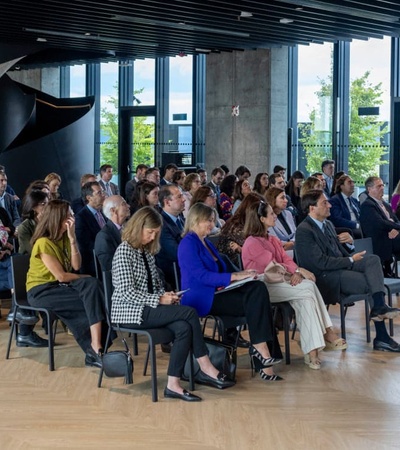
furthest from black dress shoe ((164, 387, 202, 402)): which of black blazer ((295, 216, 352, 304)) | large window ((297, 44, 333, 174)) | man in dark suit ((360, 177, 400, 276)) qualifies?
large window ((297, 44, 333, 174))

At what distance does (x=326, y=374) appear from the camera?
6.46 metres

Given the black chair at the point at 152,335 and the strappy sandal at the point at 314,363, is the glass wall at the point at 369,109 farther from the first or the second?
the black chair at the point at 152,335

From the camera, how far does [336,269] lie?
733cm

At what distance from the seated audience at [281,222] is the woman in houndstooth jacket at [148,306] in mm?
2446

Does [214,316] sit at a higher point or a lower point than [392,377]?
higher

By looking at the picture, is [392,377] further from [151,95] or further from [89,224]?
[151,95]

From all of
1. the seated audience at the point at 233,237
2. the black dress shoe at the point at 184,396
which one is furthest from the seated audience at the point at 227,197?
the black dress shoe at the point at 184,396

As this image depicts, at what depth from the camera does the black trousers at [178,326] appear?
575 centimetres

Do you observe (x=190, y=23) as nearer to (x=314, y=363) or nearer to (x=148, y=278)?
(x=314, y=363)

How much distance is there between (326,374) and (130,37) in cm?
1046

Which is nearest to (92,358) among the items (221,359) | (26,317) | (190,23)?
(26,317)

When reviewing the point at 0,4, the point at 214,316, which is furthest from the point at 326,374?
the point at 0,4

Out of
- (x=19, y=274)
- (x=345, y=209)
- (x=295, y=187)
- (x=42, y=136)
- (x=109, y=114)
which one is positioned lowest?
(x=19, y=274)

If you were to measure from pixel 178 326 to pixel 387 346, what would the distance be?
2.26 metres
